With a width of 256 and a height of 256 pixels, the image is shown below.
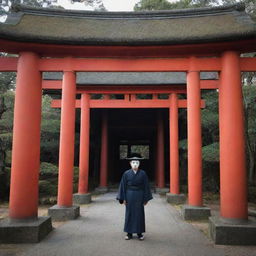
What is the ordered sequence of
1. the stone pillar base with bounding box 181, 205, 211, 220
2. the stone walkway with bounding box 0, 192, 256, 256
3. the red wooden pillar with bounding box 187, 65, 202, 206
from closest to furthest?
the stone walkway with bounding box 0, 192, 256, 256 < the red wooden pillar with bounding box 187, 65, 202, 206 < the stone pillar base with bounding box 181, 205, 211, 220

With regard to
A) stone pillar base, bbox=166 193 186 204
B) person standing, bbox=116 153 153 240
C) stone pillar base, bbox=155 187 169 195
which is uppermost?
person standing, bbox=116 153 153 240

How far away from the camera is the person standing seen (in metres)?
6.20

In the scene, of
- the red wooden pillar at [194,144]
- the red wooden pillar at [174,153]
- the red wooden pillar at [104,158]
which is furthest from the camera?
the red wooden pillar at [104,158]

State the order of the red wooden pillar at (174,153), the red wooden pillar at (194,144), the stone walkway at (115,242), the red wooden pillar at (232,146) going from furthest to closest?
the red wooden pillar at (174,153)
the red wooden pillar at (194,144)
the red wooden pillar at (232,146)
the stone walkway at (115,242)

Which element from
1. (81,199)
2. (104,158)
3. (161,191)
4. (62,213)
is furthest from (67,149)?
(161,191)

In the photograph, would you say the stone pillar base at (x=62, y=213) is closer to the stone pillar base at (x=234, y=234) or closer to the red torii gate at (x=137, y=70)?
the red torii gate at (x=137, y=70)

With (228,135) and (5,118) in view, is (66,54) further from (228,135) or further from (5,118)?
(5,118)

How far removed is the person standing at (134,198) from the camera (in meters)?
6.20

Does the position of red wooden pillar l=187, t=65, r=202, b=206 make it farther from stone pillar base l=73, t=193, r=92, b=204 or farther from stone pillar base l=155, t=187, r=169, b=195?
stone pillar base l=155, t=187, r=169, b=195

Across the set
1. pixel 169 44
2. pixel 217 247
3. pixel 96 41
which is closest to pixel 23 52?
pixel 96 41

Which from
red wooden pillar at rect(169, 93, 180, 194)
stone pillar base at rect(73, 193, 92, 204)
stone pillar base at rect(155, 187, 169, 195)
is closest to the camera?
stone pillar base at rect(73, 193, 92, 204)

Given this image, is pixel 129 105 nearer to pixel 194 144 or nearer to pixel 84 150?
pixel 84 150

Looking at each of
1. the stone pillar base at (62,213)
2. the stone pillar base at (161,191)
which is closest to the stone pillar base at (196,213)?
the stone pillar base at (62,213)

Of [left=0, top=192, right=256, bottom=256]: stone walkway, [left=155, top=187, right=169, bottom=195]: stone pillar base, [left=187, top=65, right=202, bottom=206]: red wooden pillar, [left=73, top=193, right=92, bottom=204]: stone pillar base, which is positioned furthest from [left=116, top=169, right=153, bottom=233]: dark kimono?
[left=155, top=187, right=169, bottom=195]: stone pillar base
